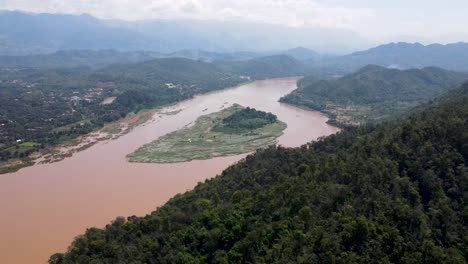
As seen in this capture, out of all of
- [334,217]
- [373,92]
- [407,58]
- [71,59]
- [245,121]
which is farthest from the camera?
[407,58]

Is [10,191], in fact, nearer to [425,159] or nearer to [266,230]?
[266,230]

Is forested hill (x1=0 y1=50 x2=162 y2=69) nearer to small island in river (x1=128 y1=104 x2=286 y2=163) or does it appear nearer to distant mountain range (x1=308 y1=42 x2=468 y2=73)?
distant mountain range (x1=308 y1=42 x2=468 y2=73)

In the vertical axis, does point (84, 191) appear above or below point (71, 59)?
below

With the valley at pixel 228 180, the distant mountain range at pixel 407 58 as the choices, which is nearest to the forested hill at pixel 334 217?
the valley at pixel 228 180

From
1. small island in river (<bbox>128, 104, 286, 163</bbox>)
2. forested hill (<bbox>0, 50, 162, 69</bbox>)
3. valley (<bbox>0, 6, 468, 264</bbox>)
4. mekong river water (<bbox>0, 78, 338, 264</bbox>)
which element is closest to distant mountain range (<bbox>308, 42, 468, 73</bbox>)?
forested hill (<bbox>0, 50, 162, 69</bbox>)

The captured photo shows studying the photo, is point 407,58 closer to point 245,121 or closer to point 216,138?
point 245,121

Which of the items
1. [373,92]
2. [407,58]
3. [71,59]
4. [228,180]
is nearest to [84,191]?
[228,180]

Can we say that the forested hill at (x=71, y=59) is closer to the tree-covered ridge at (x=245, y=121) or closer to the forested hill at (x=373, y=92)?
the forested hill at (x=373, y=92)

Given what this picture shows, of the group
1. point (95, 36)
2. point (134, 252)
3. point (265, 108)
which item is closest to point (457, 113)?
point (134, 252)
